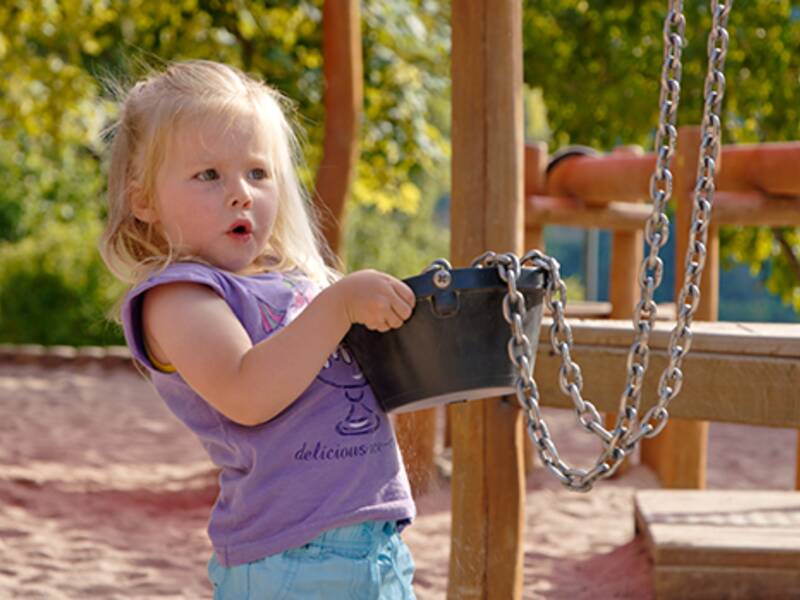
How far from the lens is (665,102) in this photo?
1663mm

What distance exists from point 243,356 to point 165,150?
13.1 inches

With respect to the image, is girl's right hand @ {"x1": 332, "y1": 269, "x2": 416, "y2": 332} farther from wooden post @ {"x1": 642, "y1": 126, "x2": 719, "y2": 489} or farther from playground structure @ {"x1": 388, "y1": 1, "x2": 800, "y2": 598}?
wooden post @ {"x1": 642, "y1": 126, "x2": 719, "y2": 489}

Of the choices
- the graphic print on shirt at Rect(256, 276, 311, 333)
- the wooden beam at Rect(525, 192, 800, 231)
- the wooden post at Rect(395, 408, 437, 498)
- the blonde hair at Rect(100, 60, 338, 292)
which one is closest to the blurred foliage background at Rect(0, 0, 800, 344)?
the wooden beam at Rect(525, 192, 800, 231)

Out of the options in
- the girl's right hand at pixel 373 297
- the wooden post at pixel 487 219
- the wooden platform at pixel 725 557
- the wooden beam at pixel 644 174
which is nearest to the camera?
the girl's right hand at pixel 373 297

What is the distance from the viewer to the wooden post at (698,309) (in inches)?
183

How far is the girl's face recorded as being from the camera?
5.53 ft

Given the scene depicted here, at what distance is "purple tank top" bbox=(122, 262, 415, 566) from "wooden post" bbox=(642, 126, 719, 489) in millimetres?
3139

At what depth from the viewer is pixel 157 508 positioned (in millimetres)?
5105

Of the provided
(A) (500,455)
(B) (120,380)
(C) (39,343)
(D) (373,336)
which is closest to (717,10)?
(D) (373,336)

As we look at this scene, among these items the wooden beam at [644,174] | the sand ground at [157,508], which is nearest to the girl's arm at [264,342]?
the sand ground at [157,508]

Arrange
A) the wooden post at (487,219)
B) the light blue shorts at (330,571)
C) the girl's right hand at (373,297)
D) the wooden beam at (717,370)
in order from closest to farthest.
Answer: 1. the girl's right hand at (373,297)
2. the light blue shorts at (330,571)
3. the wooden beam at (717,370)
4. the wooden post at (487,219)

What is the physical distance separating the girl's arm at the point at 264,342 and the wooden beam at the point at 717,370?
3.35 ft

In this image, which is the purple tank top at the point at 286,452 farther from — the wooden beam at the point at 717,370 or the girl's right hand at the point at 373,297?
the wooden beam at the point at 717,370

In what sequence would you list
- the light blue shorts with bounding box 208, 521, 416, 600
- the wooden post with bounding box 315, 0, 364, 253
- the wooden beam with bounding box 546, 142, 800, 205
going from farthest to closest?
1. the wooden post with bounding box 315, 0, 364, 253
2. the wooden beam with bounding box 546, 142, 800, 205
3. the light blue shorts with bounding box 208, 521, 416, 600
